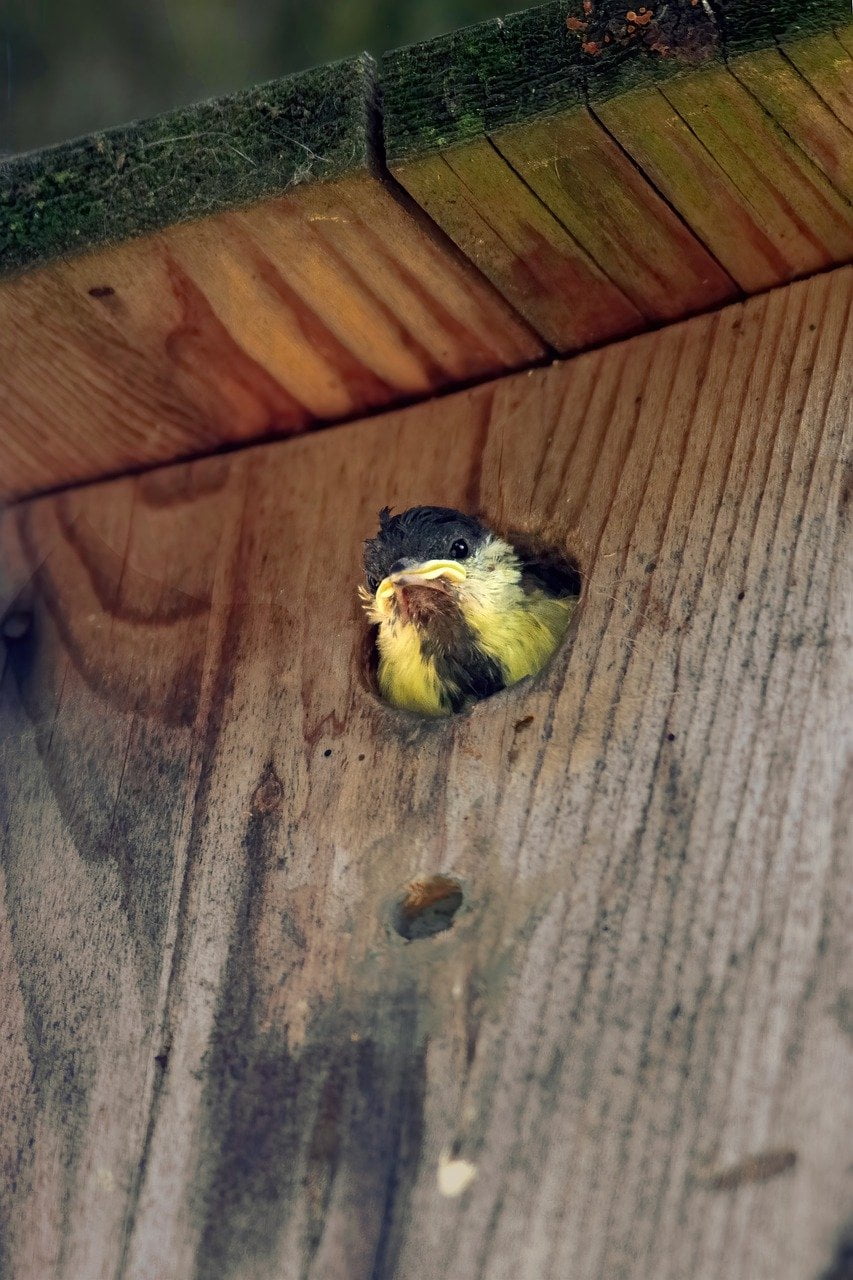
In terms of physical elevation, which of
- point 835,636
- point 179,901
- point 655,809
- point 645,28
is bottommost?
point 179,901

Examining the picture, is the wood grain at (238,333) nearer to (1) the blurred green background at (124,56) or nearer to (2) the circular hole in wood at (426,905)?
(2) the circular hole in wood at (426,905)

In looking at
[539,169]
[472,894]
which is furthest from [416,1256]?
[539,169]

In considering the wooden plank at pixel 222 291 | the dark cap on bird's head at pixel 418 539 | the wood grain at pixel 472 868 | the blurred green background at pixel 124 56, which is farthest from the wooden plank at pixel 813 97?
the blurred green background at pixel 124 56

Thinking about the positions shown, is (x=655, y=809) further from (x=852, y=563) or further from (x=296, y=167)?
(x=296, y=167)

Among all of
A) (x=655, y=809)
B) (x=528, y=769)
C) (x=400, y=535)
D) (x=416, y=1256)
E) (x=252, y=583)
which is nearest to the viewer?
(x=416, y=1256)

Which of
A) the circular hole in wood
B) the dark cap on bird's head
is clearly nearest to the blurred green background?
the dark cap on bird's head

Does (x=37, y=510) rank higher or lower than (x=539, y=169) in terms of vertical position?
lower
